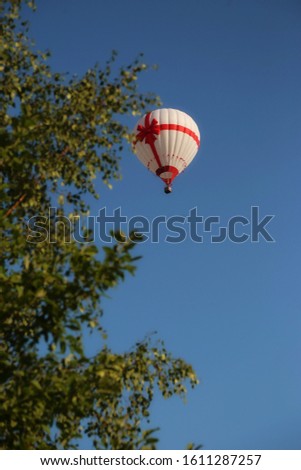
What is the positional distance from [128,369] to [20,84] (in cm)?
602

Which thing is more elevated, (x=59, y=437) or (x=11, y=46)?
(x=11, y=46)

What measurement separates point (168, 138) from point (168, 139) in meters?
0.05

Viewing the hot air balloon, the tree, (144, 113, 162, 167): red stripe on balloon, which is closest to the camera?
the tree

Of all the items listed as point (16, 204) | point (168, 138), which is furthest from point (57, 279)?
point (168, 138)

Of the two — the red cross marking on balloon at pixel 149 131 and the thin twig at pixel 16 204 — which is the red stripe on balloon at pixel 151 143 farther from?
the thin twig at pixel 16 204

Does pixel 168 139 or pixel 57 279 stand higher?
pixel 168 139

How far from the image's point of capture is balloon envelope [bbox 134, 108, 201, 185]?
30.5 meters

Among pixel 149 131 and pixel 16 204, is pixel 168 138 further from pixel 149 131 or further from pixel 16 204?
pixel 16 204

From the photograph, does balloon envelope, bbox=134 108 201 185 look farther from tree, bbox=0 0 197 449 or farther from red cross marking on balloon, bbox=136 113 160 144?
tree, bbox=0 0 197 449

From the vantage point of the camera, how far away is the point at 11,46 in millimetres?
12586

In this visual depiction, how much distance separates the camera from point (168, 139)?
30.6 meters

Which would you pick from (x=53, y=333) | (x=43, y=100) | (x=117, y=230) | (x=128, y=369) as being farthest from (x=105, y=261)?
(x=43, y=100)

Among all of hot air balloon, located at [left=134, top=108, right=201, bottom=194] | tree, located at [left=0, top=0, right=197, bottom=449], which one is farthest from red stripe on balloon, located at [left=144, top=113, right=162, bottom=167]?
tree, located at [left=0, top=0, right=197, bottom=449]
